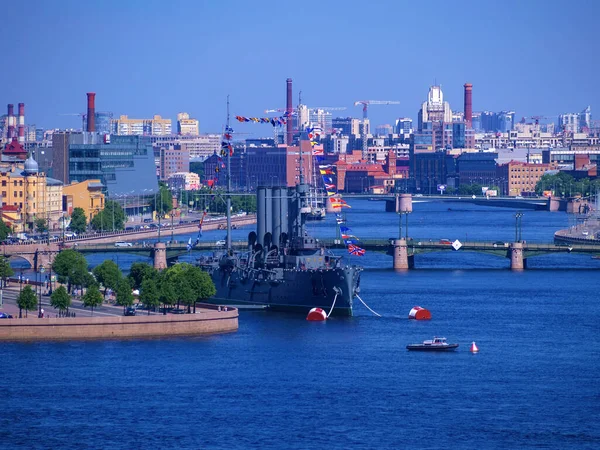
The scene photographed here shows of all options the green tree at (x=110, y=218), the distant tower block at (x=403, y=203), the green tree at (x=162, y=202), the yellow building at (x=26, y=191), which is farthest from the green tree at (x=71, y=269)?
the distant tower block at (x=403, y=203)

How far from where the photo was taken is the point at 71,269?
51.3 m

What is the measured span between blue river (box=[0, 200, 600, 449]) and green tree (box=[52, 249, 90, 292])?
497cm

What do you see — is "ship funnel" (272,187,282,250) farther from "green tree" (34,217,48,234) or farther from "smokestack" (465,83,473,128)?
"smokestack" (465,83,473,128)

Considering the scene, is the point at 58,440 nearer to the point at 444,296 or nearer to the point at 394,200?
the point at 444,296

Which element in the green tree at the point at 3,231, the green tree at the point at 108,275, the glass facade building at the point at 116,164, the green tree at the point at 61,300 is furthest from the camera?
the glass facade building at the point at 116,164

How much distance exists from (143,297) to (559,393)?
13.6 metres

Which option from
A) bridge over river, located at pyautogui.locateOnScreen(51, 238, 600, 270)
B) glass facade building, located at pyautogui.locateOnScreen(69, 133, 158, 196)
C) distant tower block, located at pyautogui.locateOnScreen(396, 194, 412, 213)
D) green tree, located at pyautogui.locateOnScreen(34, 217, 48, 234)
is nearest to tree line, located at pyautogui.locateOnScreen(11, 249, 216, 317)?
bridge over river, located at pyautogui.locateOnScreen(51, 238, 600, 270)

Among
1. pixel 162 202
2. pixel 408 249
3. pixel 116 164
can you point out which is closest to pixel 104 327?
pixel 408 249

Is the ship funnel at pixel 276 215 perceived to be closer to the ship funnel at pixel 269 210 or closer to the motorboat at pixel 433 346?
the ship funnel at pixel 269 210

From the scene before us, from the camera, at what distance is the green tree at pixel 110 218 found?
85438 mm

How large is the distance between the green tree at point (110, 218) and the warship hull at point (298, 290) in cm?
3315

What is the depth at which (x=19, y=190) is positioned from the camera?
85438 mm

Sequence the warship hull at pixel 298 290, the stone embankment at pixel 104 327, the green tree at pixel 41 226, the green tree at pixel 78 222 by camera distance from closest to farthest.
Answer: the stone embankment at pixel 104 327 < the warship hull at pixel 298 290 < the green tree at pixel 41 226 < the green tree at pixel 78 222

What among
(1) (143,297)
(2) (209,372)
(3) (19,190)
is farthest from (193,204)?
(2) (209,372)
